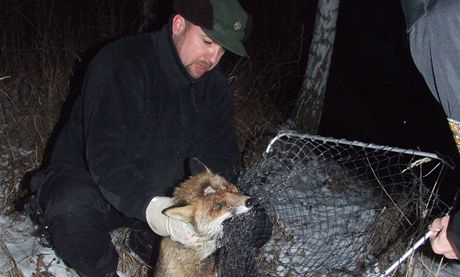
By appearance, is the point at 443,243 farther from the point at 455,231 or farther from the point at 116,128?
the point at 116,128

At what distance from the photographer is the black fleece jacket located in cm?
303

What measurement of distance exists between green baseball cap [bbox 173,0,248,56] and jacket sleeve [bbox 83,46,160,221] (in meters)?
0.51

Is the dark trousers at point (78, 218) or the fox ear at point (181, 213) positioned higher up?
the fox ear at point (181, 213)

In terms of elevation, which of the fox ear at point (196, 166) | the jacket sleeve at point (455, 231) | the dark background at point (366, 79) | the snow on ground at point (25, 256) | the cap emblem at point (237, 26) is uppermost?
the cap emblem at point (237, 26)

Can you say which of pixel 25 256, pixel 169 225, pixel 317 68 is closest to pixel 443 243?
pixel 169 225

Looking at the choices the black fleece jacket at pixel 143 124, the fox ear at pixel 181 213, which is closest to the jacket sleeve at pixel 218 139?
the black fleece jacket at pixel 143 124

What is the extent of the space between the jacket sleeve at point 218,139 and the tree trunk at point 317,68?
3.10 m

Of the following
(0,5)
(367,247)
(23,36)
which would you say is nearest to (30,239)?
(367,247)

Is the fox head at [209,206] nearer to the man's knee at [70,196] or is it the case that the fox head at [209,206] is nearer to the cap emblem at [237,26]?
the man's knee at [70,196]

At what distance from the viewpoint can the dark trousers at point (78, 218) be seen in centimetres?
304

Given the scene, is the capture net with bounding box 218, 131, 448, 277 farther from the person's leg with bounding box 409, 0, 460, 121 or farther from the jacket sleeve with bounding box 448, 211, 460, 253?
the person's leg with bounding box 409, 0, 460, 121

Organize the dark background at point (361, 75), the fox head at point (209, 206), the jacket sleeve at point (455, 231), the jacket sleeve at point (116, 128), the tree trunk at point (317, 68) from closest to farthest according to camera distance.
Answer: the jacket sleeve at point (455, 231), the fox head at point (209, 206), the jacket sleeve at point (116, 128), the tree trunk at point (317, 68), the dark background at point (361, 75)

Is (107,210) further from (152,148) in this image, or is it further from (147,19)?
(147,19)

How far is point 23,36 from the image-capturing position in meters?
7.01
